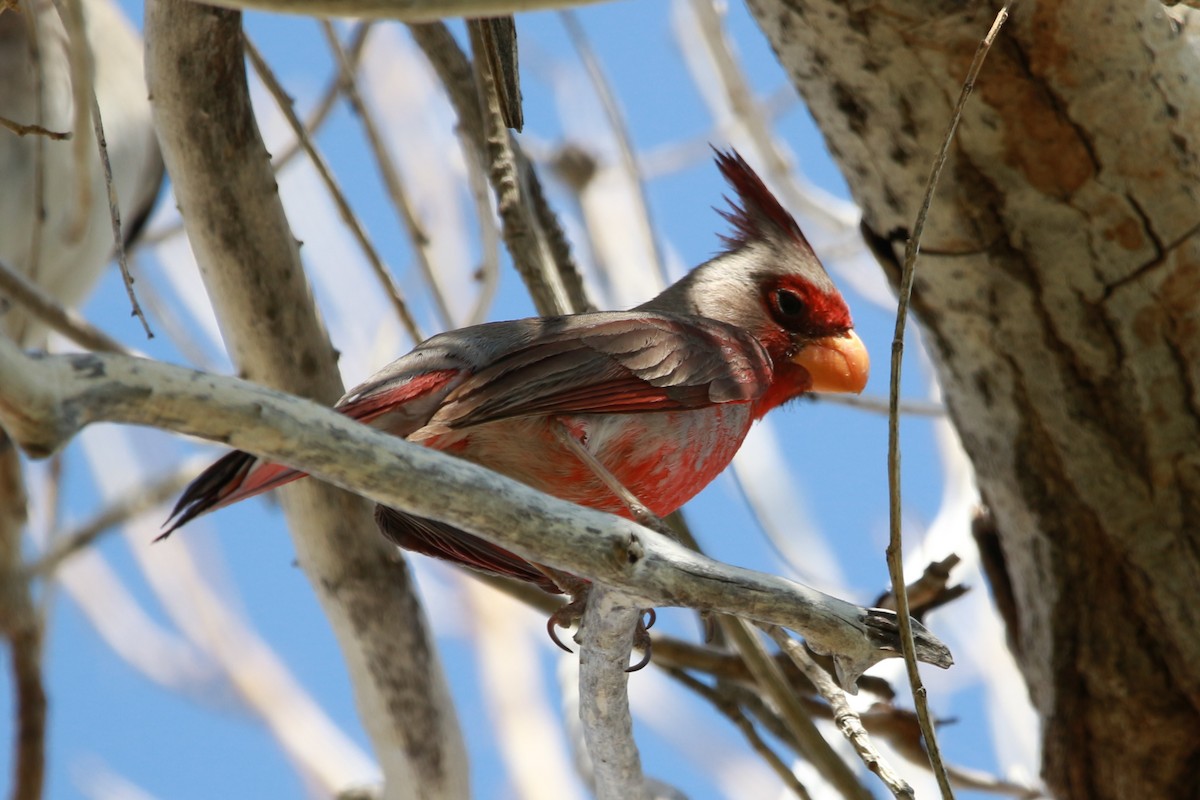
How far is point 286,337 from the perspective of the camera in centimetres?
251

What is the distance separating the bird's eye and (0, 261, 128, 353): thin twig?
1392 mm

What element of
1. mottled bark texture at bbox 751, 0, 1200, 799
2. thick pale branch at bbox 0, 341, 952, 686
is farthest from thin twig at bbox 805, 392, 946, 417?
thick pale branch at bbox 0, 341, 952, 686

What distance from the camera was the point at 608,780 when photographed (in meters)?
2.00

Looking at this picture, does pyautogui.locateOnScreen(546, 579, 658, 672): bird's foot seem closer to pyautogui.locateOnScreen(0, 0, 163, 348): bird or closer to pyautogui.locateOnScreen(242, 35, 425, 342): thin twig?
pyautogui.locateOnScreen(242, 35, 425, 342): thin twig

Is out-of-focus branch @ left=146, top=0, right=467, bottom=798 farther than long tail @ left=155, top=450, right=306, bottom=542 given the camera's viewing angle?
Yes

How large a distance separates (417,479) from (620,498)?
763 millimetres

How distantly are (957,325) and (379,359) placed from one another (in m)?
2.44

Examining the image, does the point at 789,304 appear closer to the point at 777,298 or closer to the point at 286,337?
the point at 777,298

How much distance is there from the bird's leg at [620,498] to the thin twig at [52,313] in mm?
814

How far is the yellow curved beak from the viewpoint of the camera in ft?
9.48

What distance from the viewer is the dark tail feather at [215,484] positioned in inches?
68.8

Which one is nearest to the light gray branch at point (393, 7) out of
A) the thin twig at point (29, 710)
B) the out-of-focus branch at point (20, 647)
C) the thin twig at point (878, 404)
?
the thin twig at point (878, 404)

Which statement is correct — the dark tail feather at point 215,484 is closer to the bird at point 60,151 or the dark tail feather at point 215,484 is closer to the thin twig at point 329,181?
the thin twig at point 329,181

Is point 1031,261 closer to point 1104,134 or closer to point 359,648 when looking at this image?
point 1104,134
